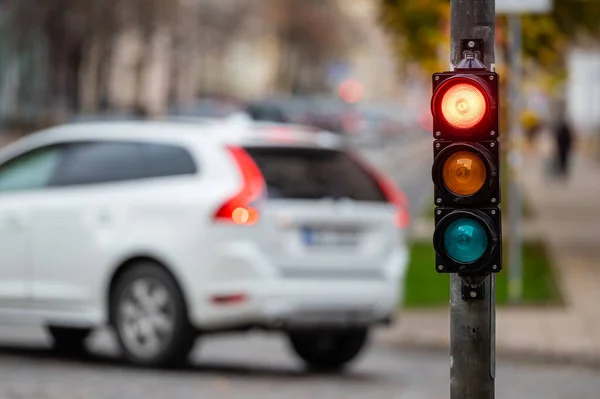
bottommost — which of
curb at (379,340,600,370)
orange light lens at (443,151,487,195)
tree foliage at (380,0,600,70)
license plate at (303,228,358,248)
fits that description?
curb at (379,340,600,370)

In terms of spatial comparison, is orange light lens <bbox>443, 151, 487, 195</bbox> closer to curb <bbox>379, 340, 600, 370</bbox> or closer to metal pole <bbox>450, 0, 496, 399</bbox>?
metal pole <bbox>450, 0, 496, 399</bbox>

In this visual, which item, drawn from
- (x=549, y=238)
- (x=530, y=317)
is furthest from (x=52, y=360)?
(x=549, y=238)

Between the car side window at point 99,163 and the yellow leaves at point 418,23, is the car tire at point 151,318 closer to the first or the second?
the car side window at point 99,163

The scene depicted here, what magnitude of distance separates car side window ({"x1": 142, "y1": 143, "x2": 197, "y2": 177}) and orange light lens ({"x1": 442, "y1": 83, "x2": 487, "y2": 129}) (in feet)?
19.9

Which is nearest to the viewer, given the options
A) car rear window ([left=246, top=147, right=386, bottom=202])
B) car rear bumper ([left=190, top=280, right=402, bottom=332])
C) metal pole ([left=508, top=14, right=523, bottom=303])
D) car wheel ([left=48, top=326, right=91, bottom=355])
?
car rear bumper ([left=190, top=280, right=402, bottom=332])

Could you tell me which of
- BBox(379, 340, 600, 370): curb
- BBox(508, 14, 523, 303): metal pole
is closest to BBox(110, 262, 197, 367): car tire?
BBox(379, 340, 600, 370): curb

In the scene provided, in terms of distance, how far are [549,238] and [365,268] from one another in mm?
15600

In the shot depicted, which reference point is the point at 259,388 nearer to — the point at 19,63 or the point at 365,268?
the point at 365,268

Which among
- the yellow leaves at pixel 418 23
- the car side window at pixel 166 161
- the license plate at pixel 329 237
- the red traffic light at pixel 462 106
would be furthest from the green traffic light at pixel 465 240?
the yellow leaves at pixel 418 23

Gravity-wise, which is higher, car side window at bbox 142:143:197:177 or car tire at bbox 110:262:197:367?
car side window at bbox 142:143:197:177

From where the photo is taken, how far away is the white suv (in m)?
11.9

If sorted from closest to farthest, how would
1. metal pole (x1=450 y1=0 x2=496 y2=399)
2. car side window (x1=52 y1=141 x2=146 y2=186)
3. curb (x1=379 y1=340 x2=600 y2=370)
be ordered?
metal pole (x1=450 y1=0 x2=496 y2=399) < car side window (x1=52 y1=141 x2=146 y2=186) < curb (x1=379 y1=340 x2=600 y2=370)

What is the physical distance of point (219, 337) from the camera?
51.3 feet

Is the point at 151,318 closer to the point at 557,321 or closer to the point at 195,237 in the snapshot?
the point at 195,237
